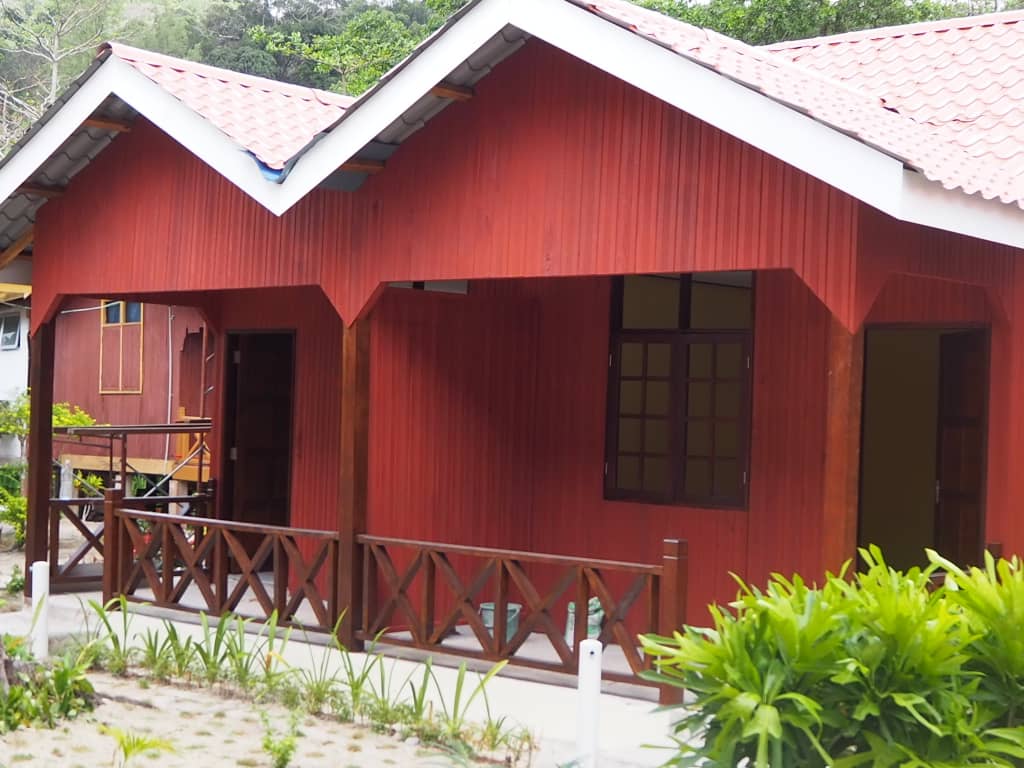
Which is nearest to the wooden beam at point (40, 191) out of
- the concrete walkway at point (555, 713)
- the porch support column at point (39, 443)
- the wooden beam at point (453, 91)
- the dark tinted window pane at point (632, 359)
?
the porch support column at point (39, 443)

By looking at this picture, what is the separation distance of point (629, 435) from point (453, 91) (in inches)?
117

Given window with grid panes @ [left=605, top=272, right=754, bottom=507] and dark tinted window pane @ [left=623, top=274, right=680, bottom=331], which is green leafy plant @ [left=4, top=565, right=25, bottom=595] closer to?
window with grid panes @ [left=605, top=272, right=754, bottom=507]

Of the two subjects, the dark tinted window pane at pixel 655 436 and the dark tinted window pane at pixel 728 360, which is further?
the dark tinted window pane at pixel 655 436

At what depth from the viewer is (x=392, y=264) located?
879 cm

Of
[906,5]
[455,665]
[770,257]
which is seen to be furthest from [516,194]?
[906,5]

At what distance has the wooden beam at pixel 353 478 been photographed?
29.6 feet

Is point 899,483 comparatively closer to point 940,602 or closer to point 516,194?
point 516,194

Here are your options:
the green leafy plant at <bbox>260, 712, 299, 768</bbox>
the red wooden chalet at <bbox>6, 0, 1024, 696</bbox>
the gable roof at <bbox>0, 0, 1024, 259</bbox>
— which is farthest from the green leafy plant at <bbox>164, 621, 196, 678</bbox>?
the gable roof at <bbox>0, 0, 1024, 259</bbox>

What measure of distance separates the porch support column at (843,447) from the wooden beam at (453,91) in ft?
9.24

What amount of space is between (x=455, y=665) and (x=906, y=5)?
18026mm

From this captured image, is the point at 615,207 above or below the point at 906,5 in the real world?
below

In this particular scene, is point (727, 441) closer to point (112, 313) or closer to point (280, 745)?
point (280, 745)

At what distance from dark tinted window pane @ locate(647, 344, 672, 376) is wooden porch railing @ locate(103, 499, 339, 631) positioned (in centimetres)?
256

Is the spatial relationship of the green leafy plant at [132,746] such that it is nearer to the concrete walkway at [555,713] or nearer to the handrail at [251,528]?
the concrete walkway at [555,713]
